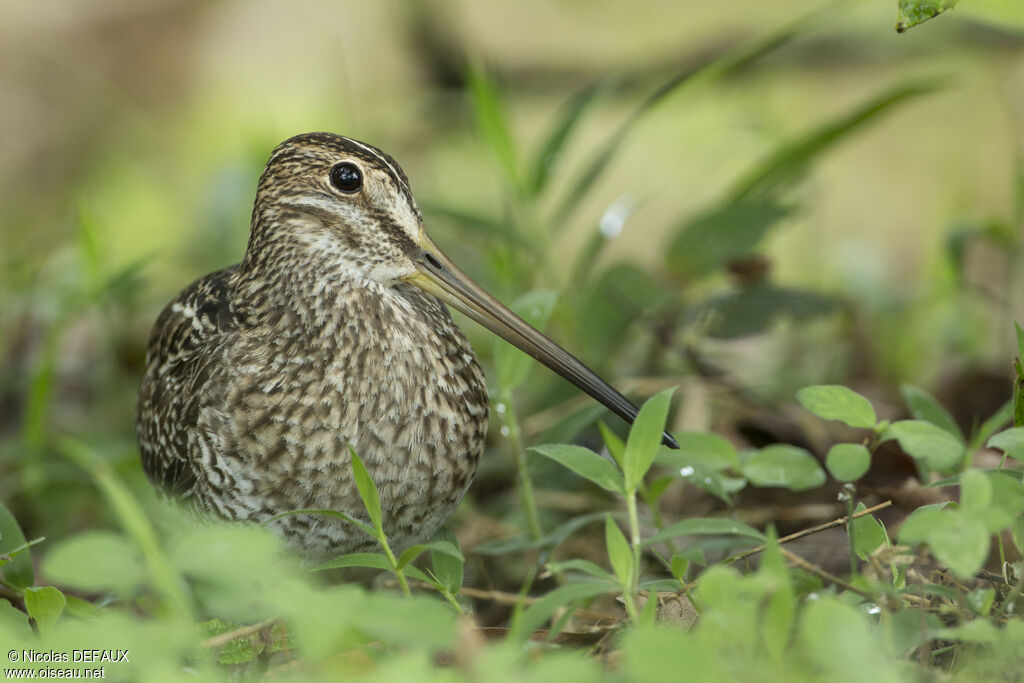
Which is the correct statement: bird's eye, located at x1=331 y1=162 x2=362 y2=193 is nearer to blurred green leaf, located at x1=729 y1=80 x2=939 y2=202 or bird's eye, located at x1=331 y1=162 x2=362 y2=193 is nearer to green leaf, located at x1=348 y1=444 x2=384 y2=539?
green leaf, located at x1=348 y1=444 x2=384 y2=539

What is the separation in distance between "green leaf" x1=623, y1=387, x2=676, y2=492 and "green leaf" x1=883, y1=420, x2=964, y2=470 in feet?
1.11

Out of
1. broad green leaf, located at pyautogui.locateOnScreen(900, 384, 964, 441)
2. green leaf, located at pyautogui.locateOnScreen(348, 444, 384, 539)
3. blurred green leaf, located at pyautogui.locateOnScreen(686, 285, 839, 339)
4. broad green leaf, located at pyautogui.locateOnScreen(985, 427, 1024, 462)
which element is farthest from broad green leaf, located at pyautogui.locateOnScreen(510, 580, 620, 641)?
blurred green leaf, located at pyautogui.locateOnScreen(686, 285, 839, 339)

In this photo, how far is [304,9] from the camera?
21.5 feet

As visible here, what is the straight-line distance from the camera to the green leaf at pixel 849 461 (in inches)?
66.3

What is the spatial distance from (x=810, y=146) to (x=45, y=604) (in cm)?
220

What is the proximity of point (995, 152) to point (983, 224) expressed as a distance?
2.21 metres

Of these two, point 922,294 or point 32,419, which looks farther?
point 922,294

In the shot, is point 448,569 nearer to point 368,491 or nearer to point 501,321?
point 368,491

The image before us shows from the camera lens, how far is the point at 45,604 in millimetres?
1744

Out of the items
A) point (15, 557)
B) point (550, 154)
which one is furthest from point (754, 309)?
point (15, 557)

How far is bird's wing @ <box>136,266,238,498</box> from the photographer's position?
222 centimetres

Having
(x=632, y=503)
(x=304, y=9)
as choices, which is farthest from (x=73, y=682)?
(x=304, y=9)

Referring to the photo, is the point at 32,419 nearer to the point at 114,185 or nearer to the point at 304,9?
the point at 114,185

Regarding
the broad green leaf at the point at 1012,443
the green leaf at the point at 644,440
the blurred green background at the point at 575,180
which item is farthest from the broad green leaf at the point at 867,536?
the blurred green background at the point at 575,180
